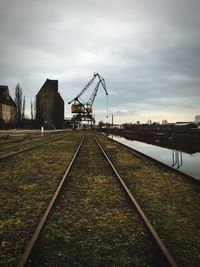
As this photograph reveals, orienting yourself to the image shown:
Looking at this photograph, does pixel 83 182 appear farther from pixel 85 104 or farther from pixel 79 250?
pixel 85 104

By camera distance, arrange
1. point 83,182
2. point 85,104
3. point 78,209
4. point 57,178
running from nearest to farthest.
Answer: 1. point 78,209
2. point 83,182
3. point 57,178
4. point 85,104

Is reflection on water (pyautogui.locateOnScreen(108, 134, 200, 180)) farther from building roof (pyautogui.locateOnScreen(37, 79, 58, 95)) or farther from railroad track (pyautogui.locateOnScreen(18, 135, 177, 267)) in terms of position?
building roof (pyautogui.locateOnScreen(37, 79, 58, 95))

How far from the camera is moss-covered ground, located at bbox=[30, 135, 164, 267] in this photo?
3.23 metres

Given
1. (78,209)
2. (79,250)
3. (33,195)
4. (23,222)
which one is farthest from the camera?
(33,195)

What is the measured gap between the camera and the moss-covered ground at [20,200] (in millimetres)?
3605

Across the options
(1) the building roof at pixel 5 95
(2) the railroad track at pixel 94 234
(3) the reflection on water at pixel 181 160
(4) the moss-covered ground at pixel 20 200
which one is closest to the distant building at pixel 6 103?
(1) the building roof at pixel 5 95

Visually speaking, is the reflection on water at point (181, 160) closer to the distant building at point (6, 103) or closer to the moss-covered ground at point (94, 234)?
the moss-covered ground at point (94, 234)

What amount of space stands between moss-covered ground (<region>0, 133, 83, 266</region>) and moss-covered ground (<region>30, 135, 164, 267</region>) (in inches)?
12.7

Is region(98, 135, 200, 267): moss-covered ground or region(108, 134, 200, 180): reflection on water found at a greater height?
region(98, 135, 200, 267): moss-covered ground

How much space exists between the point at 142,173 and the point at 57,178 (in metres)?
3.32

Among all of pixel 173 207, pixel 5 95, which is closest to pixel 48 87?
pixel 5 95

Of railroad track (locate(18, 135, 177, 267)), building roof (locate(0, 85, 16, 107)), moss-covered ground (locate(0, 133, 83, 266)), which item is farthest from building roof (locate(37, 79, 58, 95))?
railroad track (locate(18, 135, 177, 267))

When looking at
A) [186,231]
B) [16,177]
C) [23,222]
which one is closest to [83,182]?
[16,177]

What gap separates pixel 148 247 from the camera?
139 inches
